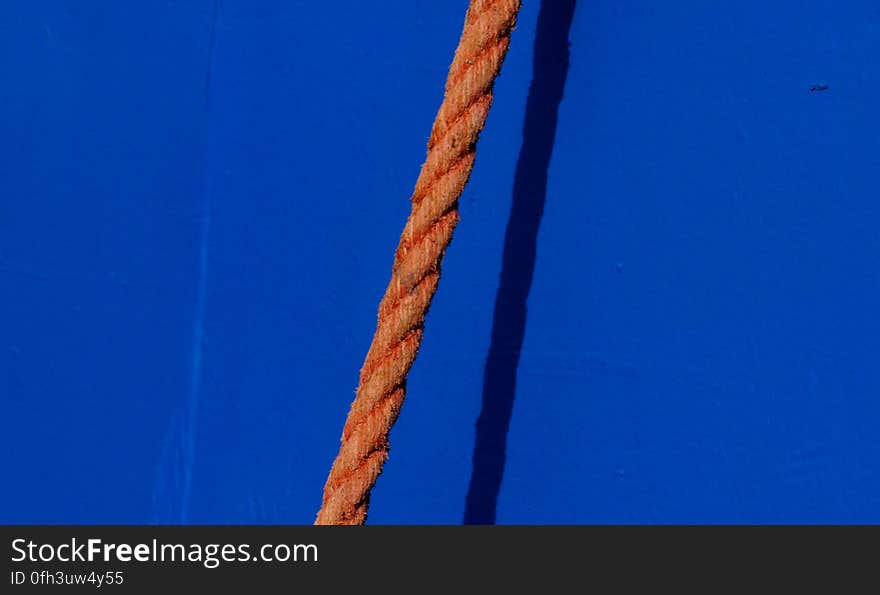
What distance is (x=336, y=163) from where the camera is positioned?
942 millimetres

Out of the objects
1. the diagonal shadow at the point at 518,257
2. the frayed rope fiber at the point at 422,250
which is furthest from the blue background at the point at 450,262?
the frayed rope fiber at the point at 422,250

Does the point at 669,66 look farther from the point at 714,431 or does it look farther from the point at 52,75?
the point at 52,75

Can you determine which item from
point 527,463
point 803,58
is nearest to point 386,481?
point 527,463

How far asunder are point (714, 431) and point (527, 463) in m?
0.17

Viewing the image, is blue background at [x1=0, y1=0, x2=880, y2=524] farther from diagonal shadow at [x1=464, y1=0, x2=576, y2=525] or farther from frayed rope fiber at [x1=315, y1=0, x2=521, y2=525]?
frayed rope fiber at [x1=315, y1=0, x2=521, y2=525]

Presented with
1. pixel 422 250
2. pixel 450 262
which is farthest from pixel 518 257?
pixel 422 250

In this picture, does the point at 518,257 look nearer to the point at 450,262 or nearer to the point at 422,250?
the point at 450,262

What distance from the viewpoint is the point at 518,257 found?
0.88 meters

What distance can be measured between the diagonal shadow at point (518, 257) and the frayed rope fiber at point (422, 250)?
15 centimetres

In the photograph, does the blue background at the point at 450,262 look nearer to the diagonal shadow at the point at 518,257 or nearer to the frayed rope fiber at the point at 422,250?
the diagonal shadow at the point at 518,257

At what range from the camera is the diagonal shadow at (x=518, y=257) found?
2.80 ft

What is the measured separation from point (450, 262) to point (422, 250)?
0.68ft

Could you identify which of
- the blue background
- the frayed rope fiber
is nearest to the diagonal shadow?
the blue background

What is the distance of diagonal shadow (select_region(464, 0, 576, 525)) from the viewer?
2.80 feet
